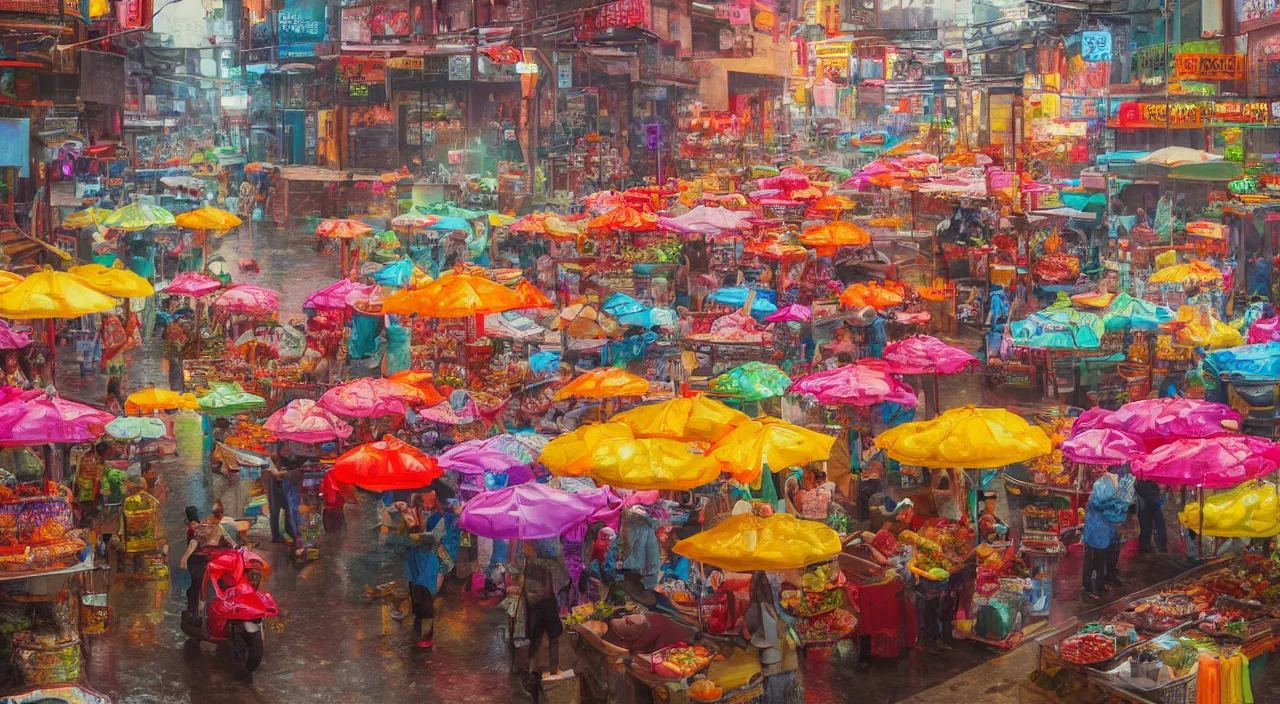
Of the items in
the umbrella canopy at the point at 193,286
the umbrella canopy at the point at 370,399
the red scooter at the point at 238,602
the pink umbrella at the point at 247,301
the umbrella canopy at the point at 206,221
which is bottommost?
the red scooter at the point at 238,602

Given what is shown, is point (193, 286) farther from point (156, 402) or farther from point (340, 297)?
point (156, 402)

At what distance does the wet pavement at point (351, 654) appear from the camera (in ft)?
41.2

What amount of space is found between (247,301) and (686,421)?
9.48m

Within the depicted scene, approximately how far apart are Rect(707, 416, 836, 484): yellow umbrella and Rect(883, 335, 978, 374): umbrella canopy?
4461mm

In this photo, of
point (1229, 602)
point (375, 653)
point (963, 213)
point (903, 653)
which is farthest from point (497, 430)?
point (963, 213)

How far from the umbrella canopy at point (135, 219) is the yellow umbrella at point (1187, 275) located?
18146 millimetres

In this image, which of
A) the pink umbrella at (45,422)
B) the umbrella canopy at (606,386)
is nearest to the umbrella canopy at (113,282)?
the pink umbrella at (45,422)

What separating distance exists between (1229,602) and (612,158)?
4184cm

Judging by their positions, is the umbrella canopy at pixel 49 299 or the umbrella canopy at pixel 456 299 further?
the umbrella canopy at pixel 456 299

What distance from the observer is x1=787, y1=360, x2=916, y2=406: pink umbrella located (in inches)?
662

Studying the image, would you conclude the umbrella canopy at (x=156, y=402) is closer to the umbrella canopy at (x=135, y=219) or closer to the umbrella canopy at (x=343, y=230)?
the umbrella canopy at (x=135, y=219)

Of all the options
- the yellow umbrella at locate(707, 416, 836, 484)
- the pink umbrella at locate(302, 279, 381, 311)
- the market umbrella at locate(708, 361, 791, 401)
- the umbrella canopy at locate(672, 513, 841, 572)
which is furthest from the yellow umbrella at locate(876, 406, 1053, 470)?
the pink umbrella at locate(302, 279, 381, 311)

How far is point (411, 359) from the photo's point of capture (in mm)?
22000

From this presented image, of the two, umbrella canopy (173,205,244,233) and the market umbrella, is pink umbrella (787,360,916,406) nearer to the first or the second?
the market umbrella
